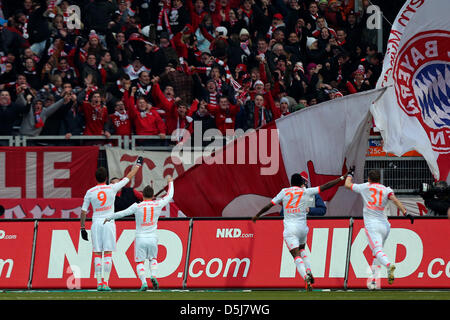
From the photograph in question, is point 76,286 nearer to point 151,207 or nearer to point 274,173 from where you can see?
point 151,207

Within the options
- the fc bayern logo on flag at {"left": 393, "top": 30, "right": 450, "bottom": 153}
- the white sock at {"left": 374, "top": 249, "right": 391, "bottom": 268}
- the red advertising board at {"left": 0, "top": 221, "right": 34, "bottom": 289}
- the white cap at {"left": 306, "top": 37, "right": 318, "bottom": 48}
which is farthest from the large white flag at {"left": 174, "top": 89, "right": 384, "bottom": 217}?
the white cap at {"left": 306, "top": 37, "right": 318, "bottom": 48}

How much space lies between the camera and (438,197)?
18.2 metres

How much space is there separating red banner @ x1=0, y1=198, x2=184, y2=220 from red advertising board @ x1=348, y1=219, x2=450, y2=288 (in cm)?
478

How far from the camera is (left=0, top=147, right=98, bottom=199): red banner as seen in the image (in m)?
21.1

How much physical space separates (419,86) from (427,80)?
19 centimetres

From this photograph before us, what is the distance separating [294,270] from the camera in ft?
58.5

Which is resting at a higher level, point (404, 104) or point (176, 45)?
point (176, 45)

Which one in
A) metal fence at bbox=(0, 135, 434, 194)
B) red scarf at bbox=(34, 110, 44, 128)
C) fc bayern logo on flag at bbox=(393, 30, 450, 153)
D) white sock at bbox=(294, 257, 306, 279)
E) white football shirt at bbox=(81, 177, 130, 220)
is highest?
fc bayern logo on flag at bbox=(393, 30, 450, 153)

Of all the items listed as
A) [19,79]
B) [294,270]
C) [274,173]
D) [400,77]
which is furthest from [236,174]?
[19,79]

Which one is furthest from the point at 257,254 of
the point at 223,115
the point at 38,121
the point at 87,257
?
the point at 38,121

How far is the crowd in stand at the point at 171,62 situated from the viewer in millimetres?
21500

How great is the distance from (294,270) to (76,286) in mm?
4135

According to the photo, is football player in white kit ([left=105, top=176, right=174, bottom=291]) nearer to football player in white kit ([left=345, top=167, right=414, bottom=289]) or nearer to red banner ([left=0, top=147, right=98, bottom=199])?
football player in white kit ([left=345, top=167, right=414, bottom=289])

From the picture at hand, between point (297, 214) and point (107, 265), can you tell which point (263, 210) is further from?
point (107, 265)
